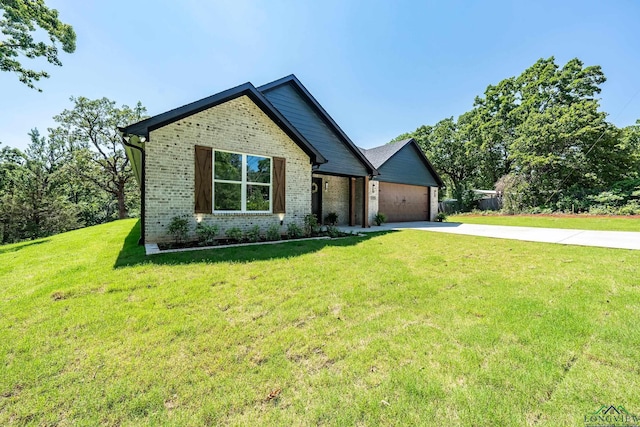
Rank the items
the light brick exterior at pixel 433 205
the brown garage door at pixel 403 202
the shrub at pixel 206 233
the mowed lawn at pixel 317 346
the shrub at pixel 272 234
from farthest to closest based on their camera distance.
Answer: the light brick exterior at pixel 433 205, the brown garage door at pixel 403 202, the shrub at pixel 272 234, the shrub at pixel 206 233, the mowed lawn at pixel 317 346

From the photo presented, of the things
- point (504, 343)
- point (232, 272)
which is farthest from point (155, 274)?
point (504, 343)

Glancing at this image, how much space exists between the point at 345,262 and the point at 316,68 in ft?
42.7

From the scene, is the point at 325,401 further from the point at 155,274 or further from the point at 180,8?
the point at 180,8

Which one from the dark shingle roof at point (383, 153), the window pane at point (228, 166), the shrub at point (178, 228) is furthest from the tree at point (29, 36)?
the dark shingle roof at point (383, 153)

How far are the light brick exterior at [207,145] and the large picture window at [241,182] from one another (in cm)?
24

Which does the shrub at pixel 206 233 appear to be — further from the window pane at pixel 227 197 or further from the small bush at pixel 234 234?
the window pane at pixel 227 197

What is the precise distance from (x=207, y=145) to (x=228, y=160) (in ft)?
A: 2.45

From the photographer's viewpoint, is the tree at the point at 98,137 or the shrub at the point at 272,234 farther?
the tree at the point at 98,137

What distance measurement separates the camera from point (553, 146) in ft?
69.9

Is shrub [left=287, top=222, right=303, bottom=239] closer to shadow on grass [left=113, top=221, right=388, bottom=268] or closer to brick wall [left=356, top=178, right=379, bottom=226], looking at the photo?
shadow on grass [left=113, top=221, right=388, bottom=268]

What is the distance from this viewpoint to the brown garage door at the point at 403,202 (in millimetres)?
16203

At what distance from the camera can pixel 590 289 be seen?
3.92m

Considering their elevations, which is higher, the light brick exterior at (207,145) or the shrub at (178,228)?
the light brick exterior at (207,145)

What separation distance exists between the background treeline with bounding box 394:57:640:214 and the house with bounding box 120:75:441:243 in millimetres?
20168
